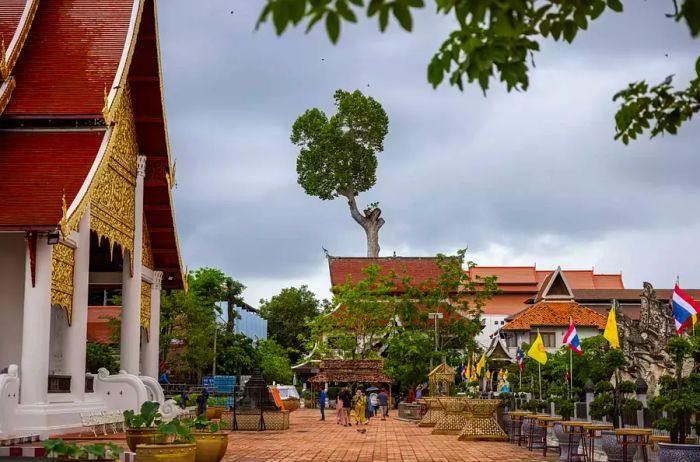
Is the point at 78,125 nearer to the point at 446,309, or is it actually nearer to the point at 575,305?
the point at 446,309

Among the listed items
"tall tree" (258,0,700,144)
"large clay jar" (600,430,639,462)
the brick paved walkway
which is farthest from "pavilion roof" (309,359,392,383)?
"tall tree" (258,0,700,144)

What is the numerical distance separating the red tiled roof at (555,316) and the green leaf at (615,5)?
4892 cm

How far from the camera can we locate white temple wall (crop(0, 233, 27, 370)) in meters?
17.4

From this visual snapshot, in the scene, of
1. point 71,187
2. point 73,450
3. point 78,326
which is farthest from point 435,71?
point 78,326

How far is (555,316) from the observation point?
53.5 meters

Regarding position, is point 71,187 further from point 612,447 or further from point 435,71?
point 435,71

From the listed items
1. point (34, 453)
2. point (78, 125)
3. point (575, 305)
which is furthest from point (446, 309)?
point (34, 453)

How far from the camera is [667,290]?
63.6 meters

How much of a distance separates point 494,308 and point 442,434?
133 ft

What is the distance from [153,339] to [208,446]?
13.3 m

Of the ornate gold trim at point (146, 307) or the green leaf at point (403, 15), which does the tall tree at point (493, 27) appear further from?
the ornate gold trim at point (146, 307)

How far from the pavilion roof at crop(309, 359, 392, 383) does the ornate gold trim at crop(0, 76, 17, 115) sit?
80.0 feet

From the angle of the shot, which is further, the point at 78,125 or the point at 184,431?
the point at 78,125

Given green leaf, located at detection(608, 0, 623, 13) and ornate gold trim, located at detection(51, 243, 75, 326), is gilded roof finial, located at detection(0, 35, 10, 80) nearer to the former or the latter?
ornate gold trim, located at detection(51, 243, 75, 326)
